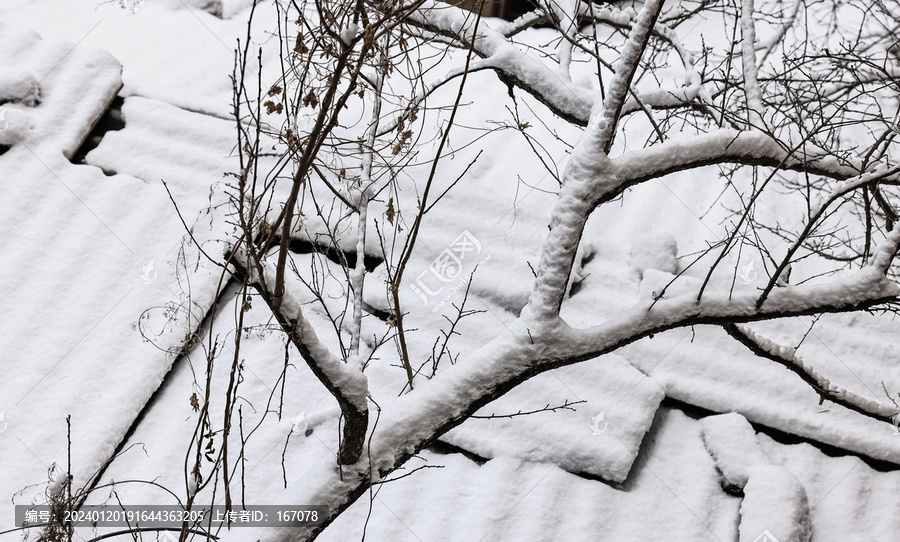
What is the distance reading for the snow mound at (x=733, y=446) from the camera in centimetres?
368

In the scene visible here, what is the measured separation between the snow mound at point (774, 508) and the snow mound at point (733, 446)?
75 millimetres

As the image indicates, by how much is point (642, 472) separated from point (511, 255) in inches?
62.6

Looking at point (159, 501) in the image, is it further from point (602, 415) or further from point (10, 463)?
point (602, 415)

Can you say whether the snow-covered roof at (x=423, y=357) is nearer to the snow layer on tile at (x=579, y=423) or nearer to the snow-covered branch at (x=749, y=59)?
the snow layer on tile at (x=579, y=423)

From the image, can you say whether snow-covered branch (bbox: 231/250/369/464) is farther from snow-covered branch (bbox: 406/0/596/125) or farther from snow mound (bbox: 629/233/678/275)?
snow mound (bbox: 629/233/678/275)

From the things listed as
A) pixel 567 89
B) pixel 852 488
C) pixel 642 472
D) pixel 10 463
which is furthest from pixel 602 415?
pixel 10 463

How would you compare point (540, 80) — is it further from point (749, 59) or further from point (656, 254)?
point (656, 254)

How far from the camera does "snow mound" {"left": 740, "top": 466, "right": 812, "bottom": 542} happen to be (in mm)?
3359

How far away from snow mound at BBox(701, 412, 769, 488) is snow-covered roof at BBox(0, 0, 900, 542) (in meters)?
0.01

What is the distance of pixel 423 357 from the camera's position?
13.2 ft

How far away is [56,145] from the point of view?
4820mm

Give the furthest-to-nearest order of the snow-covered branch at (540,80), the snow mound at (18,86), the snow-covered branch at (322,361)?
the snow mound at (18,86) → the snow-covered branch at (540,80) → the snow-covered branch at (322,361)

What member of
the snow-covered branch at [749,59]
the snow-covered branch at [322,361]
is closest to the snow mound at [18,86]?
the snow-covered branch at [322,361]

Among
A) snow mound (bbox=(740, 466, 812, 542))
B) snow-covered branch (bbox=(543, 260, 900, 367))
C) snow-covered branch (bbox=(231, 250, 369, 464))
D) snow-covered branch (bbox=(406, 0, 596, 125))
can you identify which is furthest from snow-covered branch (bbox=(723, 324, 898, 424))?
snow-covered branch (bbox=(231, 250, 369, 464))
